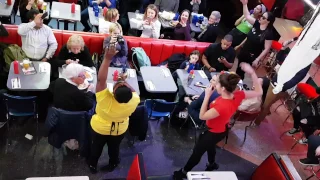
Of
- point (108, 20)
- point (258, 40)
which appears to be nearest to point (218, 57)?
point (258, 40)

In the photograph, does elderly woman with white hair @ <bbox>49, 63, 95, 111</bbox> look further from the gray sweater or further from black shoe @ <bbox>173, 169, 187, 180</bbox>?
the gray sweater

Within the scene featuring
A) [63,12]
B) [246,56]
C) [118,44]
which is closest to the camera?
[118,44]

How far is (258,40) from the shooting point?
17.9 feet

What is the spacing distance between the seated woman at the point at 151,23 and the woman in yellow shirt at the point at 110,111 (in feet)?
7.75

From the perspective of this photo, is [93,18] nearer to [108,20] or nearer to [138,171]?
[108,20]

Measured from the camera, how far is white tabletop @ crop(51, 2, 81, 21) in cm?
576

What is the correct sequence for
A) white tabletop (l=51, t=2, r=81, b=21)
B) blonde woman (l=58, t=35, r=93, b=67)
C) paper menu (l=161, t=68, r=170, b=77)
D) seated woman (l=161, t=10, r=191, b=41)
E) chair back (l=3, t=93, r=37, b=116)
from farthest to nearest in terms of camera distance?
seated woman (l=161, t=10, r=191, b=41) → white tabletop (l=51, t=2, r=81, b=21) → paper menu (l=161, t=68, r=170, b=77) → blonde woman (l=58, t=35, r=93, b=67) → chair back (l=3, t=93, r=37, b=116)

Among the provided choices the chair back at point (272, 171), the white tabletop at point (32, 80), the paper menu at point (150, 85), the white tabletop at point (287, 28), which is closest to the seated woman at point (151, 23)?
the paper menu at point (150, 85)

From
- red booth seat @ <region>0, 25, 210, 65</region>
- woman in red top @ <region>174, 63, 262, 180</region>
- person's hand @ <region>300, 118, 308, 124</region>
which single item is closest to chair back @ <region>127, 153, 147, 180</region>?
woman in red top @ <region>174, 63, 262, 180</region>

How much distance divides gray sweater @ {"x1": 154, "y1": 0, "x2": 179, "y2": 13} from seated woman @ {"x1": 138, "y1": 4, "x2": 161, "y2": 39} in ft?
3.58

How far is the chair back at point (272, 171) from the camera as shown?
363cm

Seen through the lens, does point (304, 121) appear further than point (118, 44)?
No

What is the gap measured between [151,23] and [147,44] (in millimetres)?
528

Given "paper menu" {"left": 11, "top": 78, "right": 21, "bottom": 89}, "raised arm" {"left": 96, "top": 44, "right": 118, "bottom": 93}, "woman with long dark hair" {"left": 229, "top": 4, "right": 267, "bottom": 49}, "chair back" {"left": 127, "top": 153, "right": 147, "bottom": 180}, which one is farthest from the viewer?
"woman with long dark hair" {"left": 229, "top": 4, "right": 267, "bottom": 49}
